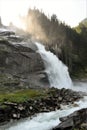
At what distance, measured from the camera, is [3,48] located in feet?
282

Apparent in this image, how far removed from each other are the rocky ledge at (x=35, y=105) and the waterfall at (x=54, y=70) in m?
28.2

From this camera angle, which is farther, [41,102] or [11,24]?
[11,24]

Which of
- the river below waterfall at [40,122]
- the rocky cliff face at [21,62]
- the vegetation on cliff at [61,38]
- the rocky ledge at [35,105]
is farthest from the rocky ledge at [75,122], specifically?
the vegetation on cliff at [61,38]

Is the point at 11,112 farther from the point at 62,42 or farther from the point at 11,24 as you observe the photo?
the point at 11,24

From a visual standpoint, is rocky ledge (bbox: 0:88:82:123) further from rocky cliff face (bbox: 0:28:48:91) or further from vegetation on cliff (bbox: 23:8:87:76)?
vegetation on cliff (bbox: 23:8:87:76)

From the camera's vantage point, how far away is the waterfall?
86938mm

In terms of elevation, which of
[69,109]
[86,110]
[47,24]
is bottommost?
[69,109]

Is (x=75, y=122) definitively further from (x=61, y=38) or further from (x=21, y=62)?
(x=61, y=38)

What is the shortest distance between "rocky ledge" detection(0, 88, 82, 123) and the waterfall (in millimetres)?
28165

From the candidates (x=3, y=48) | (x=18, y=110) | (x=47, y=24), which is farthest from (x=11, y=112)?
(x=47, y=24)

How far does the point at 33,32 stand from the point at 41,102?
86152 mm

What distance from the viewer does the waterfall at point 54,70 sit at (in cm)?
8694

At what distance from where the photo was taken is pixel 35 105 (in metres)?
47.1

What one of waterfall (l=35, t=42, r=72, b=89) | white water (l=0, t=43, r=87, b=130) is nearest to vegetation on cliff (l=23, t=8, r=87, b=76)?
waterfall (l=35, t=42, r=72, b=89)
